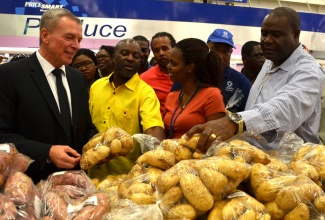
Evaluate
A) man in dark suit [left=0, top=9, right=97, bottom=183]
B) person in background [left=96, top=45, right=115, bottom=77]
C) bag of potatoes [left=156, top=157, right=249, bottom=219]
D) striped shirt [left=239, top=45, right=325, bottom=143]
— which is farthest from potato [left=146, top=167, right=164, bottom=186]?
person in background [left=96, top=45, right=115, bottom=77]

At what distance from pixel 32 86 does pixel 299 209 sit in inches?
59.5

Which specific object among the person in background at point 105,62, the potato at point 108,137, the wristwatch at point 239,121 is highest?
the wristwatch at point 239,121

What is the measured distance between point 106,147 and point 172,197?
2.11 feet

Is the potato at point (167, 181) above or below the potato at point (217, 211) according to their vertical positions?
above

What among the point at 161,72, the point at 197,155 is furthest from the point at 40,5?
the point at 197,155

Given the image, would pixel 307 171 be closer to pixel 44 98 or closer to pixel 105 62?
pixel 44 98

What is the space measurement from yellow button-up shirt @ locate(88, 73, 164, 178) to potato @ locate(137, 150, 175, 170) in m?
0.87

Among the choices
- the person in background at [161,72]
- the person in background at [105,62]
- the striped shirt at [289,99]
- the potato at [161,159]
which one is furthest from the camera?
the person in background at [105,62]

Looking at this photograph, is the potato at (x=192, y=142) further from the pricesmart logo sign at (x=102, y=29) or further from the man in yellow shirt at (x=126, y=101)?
the pricesmart logo sign at (x=102, y=29)

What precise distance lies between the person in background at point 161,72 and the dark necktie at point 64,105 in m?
0.92

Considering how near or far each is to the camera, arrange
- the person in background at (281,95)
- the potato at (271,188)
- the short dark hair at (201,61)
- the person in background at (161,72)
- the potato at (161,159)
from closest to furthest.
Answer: the potato at (271,188) → the potato at (161,159) → the person in background at (281,95) → the short dark hair at (201,61) → the person in background at (161,72)

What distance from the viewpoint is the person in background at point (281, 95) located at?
178cm

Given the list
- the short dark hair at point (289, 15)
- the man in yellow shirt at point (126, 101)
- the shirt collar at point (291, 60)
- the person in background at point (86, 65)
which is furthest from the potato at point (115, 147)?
the person in background at point (86, 65)

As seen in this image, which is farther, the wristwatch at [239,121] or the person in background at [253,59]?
the person in background at [253,59]
